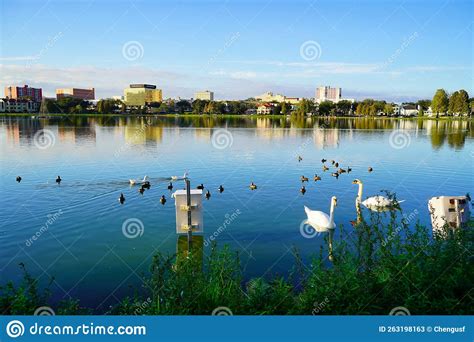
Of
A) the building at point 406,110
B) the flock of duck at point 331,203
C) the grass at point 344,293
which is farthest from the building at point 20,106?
the building at point 406,110

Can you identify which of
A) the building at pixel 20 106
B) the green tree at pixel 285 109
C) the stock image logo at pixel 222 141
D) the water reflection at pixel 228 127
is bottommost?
the stock image logo at pixel 222 141

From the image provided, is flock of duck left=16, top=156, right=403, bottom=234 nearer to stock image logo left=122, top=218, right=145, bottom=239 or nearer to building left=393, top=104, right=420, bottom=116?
stock image logo left=122, top=218, right=145, bottom=239

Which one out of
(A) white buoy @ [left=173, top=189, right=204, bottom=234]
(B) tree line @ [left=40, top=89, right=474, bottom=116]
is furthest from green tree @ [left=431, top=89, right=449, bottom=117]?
(A) white buoy @ [left=173, top=189, right=204, bottom=234]

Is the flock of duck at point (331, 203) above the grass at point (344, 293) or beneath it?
beneath

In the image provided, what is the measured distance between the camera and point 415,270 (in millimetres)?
5859

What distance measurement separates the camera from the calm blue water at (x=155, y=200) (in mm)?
12172

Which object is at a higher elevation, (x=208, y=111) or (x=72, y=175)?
(x=208, y=111)

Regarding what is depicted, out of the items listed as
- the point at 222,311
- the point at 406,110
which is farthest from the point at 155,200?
the point at 406,110

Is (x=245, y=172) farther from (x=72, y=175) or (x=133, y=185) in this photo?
(x=72, y=175)

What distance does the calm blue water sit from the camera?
12172mm

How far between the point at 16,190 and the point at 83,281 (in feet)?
43.7

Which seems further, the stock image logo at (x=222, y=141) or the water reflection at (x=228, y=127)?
the water reflection at (x=228, y=127)

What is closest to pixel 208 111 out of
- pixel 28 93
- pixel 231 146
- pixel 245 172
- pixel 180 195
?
pixel 28 93
